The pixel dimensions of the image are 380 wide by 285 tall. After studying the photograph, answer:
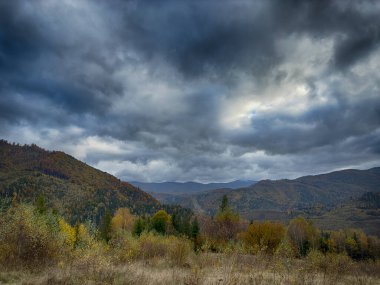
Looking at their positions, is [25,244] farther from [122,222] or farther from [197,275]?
[122,222]

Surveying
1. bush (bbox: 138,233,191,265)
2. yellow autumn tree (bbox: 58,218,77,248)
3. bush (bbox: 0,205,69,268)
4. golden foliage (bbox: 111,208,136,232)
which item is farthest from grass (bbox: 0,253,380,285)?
golden foliage (bbox: 111,208,136,232)

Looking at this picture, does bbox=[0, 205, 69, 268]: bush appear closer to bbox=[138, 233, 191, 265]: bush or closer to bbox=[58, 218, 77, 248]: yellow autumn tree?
bbox=[58, 218, 77, 248]: yellow autumn tree

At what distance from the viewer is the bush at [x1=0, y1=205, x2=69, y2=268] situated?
43.3 feet

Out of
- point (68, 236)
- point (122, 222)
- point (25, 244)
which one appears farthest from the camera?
point (122, 222)

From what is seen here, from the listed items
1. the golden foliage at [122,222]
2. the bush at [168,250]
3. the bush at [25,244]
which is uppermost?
the bush at [25,244]

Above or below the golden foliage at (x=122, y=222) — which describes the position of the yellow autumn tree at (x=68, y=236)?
above

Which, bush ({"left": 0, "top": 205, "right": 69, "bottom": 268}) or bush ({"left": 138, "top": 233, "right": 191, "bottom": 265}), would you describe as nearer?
bush ({"left": 0, "top": 205, "right": 69, "bottom": 268})

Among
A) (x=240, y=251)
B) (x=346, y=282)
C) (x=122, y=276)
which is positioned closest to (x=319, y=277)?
(x=346, y=282)

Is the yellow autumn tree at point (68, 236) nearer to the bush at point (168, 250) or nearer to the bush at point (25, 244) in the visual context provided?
the bush at point (25, 244)

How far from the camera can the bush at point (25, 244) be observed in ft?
43.3

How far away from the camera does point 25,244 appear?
1356 centimetres

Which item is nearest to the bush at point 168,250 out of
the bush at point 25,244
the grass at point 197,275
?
the grass at point 197,275

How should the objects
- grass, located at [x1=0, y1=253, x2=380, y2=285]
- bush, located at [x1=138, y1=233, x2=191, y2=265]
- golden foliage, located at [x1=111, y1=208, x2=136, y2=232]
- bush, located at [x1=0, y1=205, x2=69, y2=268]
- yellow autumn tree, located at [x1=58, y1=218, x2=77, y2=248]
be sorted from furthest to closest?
golden foliage, located at [x1=111, y1=208, x2=136, y2=232] < bush, located at [x1=138, y1=233, x2=191, y2=265] < yellow autumn tree, located at [x1=58, y1=218, x2=77, y2=248] < bush, located at [x1=0, y1=205, x2=69, y2=268] < grass, located at [x1=0, y1=253, x2=380, y2=285]

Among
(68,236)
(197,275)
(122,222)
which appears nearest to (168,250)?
(68,236)
